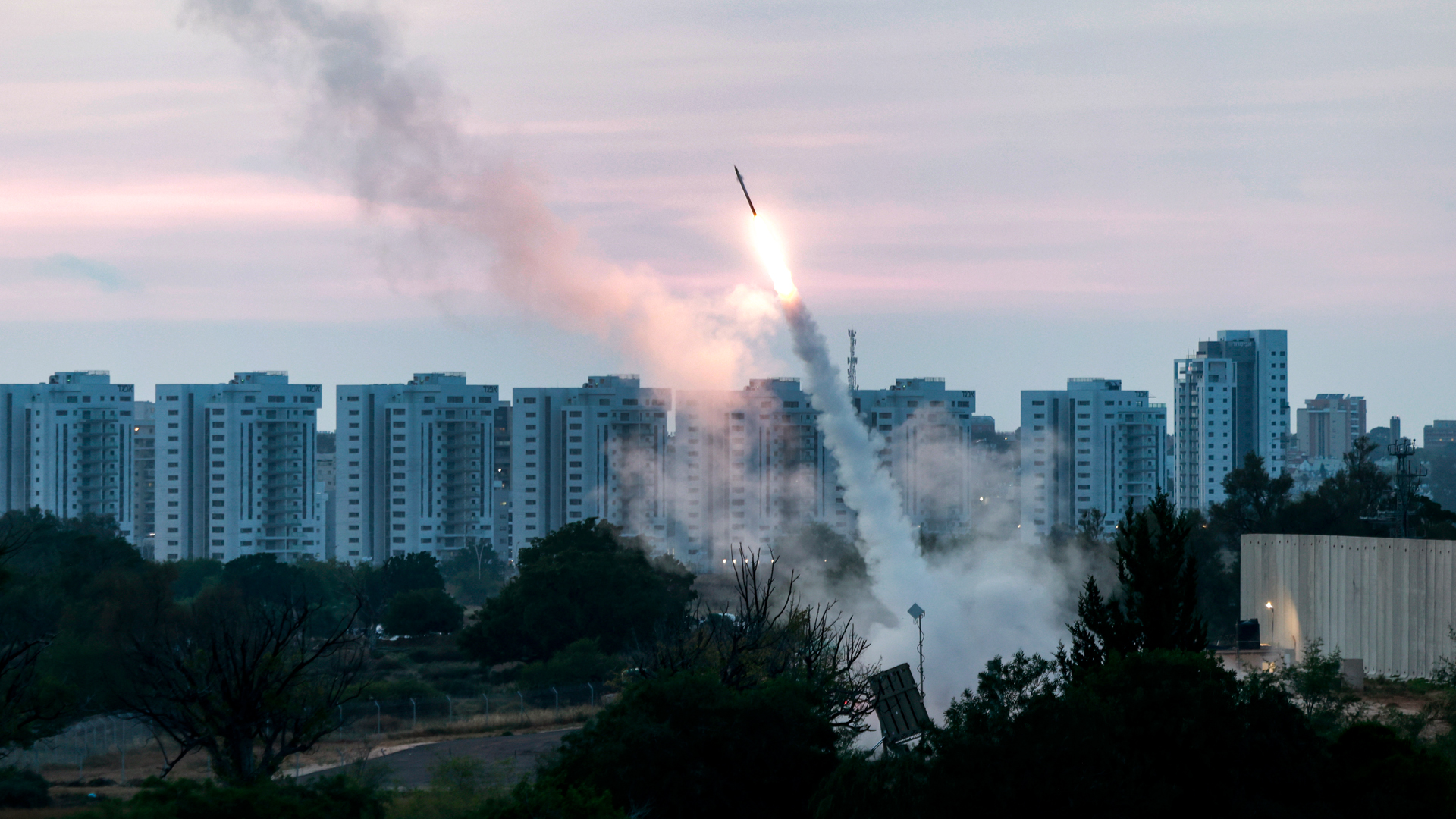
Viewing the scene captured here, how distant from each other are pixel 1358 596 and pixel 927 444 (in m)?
88.2

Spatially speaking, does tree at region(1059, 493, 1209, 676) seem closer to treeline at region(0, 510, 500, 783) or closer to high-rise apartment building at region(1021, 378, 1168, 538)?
treeline at region(0, 510, 500, 783)

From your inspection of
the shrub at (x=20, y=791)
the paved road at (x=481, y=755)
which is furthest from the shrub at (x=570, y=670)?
the shrub at (x=20, y=791)

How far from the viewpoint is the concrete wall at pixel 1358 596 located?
153 ft

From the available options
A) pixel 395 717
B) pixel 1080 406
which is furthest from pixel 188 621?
pixel 1080 406

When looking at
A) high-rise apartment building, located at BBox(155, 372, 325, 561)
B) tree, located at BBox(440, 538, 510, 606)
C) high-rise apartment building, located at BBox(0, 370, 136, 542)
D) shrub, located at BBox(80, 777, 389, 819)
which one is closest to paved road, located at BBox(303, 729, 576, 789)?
shrub, located at BBox(80, 777, 389, 819)

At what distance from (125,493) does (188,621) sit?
86172mm

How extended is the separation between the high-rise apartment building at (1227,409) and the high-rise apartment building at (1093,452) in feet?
68.1

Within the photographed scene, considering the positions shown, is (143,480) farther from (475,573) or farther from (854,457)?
(854,457)

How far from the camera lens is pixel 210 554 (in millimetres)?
132375

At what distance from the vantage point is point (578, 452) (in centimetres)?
13175

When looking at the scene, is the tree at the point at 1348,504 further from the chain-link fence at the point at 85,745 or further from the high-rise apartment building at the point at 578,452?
the high-rise apartment building at the point at 578,452

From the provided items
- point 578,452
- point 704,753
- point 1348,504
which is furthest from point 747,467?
point 704,753

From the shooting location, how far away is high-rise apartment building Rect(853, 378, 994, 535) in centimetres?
13450

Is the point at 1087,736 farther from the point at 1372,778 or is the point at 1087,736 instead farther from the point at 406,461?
the point at 406,461
